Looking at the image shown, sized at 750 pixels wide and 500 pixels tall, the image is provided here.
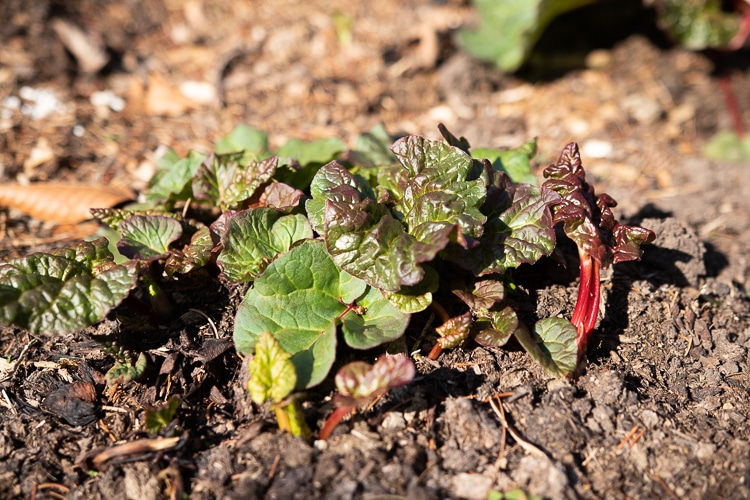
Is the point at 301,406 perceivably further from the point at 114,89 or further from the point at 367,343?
the point at 114,89

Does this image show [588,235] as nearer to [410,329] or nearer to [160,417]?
[410,329]

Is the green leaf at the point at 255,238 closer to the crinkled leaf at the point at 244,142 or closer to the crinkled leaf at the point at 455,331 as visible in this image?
the crinkled leaf at the point at 455,331

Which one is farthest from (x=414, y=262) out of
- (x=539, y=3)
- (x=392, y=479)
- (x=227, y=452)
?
(x=539, y=3)

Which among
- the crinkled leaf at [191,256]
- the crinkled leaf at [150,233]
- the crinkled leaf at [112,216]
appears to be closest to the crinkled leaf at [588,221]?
the crinkled leaf at [191,256]

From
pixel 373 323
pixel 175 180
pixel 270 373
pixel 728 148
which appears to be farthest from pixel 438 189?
pixel 728 148

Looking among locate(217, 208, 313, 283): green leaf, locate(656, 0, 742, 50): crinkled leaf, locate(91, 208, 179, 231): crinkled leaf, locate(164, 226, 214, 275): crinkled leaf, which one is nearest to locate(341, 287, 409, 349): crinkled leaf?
locate(217, 208, 313, 283): green leaf

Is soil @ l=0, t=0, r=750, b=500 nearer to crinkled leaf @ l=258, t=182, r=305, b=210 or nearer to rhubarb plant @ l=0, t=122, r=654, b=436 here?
rhubarb plant @ l=0, t=122, r=654, b=436
